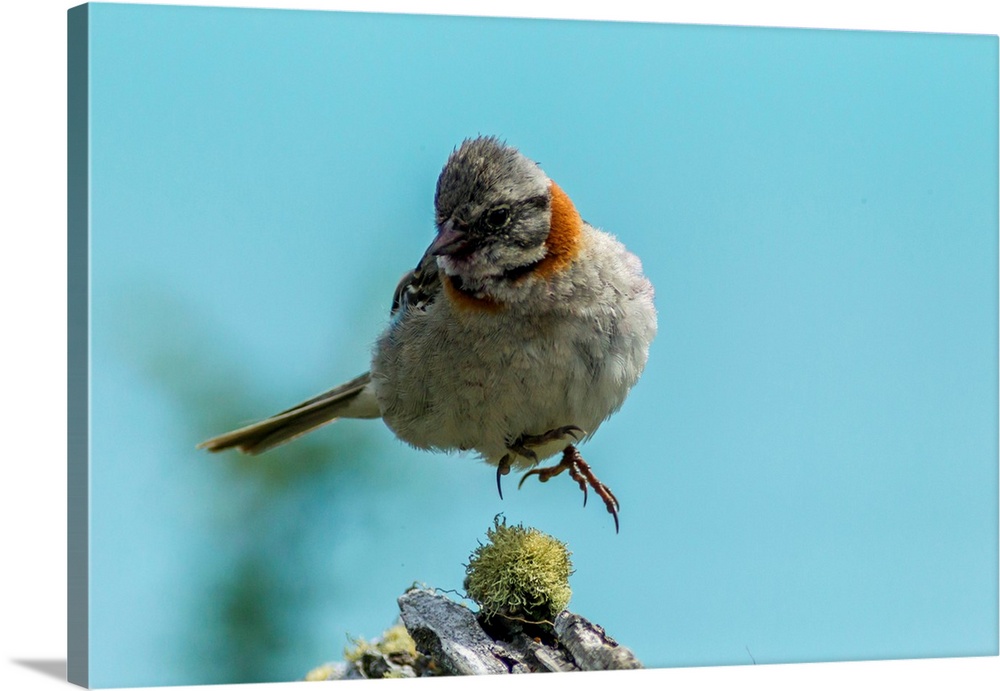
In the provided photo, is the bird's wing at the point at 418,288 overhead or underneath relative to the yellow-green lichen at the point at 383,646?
overhead

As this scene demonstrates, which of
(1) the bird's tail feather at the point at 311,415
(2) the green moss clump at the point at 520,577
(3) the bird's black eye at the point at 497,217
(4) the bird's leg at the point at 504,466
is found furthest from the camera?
(1) the bird's tail feather at the point at 311,415

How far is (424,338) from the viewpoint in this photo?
237 inches

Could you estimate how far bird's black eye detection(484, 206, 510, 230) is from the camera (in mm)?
5699

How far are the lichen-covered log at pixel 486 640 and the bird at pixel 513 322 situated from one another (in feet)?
2.11

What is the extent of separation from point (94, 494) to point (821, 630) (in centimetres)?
333

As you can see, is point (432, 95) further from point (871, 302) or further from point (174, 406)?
point (871, 302)

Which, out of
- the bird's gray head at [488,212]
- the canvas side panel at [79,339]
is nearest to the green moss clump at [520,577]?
the bird's gray head at [488,212]

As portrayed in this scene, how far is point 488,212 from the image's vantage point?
5.69 metres

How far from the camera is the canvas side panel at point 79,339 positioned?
5.58m

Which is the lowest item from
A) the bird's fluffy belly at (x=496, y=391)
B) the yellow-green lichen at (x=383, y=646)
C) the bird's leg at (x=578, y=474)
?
the yellow-green lichen at (x=383, y=646)

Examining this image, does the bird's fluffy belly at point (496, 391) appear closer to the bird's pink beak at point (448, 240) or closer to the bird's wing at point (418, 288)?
the bird's wing at point (418, 288)

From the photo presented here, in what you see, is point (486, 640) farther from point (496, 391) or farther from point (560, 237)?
point (560, 237)

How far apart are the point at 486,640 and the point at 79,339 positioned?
1.98 metres

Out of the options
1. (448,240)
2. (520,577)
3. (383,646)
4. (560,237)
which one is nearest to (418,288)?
(448,240)
